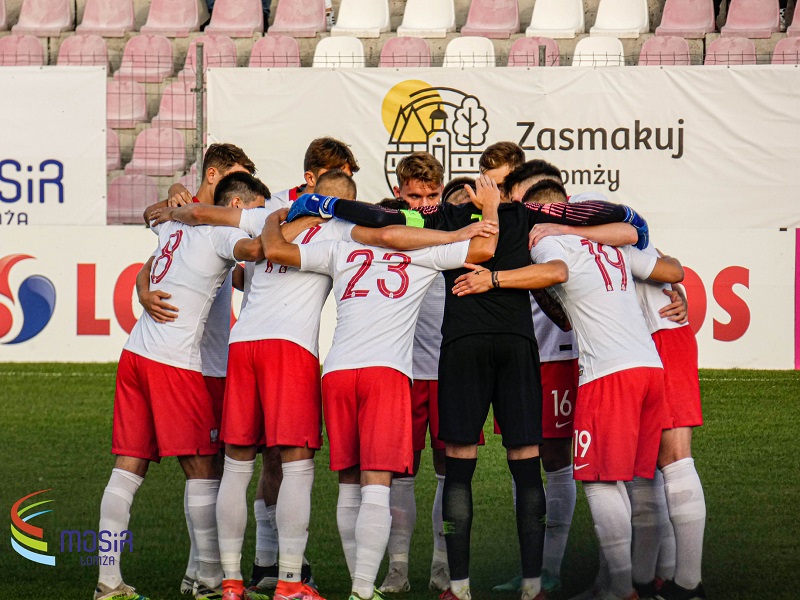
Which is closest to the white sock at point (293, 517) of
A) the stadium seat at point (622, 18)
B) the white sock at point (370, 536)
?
the white sock at point (370, 536)

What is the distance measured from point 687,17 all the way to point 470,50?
3.19 metres

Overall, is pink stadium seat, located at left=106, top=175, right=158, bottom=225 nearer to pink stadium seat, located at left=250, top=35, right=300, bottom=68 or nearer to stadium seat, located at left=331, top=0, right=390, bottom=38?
pink stadium seat, located at left=250, top=35, right=300, bottom=68

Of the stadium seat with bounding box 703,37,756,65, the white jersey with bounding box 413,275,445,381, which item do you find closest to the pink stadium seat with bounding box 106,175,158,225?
the stadium seat with bounding box 703,37,756,65

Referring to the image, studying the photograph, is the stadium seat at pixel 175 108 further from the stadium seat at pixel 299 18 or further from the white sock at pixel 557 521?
the white sock at pixel 557 521

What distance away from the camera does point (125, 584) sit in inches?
204

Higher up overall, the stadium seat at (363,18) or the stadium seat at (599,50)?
the stadium seat at (363,18)

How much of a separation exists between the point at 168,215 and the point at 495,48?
11.3 m

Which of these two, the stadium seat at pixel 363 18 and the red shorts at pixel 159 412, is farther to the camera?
the stadium seat at pixel 363 18

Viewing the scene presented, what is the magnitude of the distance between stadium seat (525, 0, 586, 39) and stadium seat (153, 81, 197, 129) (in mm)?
4774

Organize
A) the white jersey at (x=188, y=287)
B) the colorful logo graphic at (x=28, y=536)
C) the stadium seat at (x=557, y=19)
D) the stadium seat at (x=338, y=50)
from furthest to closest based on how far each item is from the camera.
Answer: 1. the stadium seat at (x=557, y=19)
2. the stadium seat at (x=338, y=50)
3. the colorful logo graphic at (x=28, y=536)
4. the white jersey at (x=188, y=287)

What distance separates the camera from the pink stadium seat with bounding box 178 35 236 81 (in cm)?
1579

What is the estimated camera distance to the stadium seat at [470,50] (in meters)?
15.4

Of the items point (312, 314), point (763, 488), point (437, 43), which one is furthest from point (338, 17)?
point (312, 314)

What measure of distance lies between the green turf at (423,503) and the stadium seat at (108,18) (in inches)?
320
